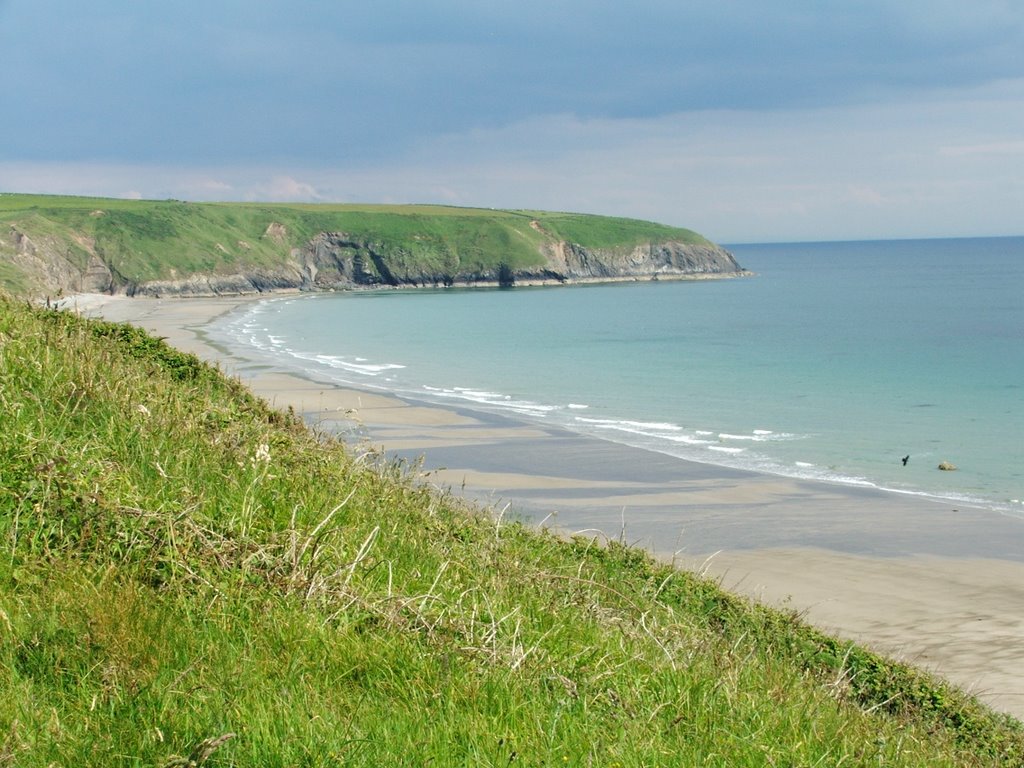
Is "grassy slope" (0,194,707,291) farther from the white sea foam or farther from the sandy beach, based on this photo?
the sandy beach

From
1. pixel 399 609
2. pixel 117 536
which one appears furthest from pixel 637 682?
pixel 117 536

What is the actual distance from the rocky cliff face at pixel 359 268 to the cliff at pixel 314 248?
0.18 meters

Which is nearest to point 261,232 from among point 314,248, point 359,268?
point 314,248

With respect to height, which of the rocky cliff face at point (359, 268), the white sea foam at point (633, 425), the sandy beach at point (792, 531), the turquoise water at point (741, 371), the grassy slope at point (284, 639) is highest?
the rocky cliff face at point (359, 268)

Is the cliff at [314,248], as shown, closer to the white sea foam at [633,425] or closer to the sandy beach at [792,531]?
the white sea foam at [633,425]

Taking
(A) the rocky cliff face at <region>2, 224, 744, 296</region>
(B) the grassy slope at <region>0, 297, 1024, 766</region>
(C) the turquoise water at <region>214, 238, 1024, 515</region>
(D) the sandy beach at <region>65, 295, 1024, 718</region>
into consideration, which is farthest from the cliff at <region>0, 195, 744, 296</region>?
(B) the grassy slope at <region>0, 297, 1024, 766</region>

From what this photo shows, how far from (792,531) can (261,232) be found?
477 feet

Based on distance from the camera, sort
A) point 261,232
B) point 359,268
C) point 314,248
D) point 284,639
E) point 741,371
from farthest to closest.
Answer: point 359,268 → point 314,248 → point 261,232 → point 741,371 → point 284,639

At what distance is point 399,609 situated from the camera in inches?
179

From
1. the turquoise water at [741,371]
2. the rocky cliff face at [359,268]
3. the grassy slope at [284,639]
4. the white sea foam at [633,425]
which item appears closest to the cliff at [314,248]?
the rocky cliff face at [359,268]

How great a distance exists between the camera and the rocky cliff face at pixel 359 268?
114250 mm

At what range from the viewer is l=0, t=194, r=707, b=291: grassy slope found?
12350cm

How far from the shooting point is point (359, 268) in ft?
514

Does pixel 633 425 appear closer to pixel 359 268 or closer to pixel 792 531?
pixel 792 531
